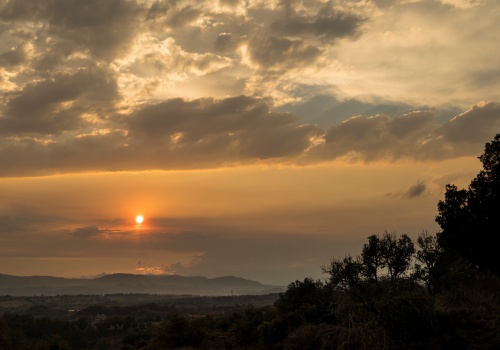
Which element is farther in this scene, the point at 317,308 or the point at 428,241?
the point at 428,241

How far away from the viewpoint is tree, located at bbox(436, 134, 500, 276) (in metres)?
27.8

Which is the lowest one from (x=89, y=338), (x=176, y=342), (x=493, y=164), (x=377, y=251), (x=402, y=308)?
(x=89, y=338)

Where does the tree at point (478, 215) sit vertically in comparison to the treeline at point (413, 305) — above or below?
above

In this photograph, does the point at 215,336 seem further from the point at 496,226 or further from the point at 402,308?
the point at 496,226

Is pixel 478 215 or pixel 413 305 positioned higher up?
pixel 478 215

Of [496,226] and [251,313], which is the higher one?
[496,226]

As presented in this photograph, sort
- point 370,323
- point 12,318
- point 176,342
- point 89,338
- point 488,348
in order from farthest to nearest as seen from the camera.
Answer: point 12,318
point 89,338
point 176,342
point 370,323
point 488,348

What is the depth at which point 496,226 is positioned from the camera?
27.5 m

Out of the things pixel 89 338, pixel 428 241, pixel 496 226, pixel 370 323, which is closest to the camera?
pixel 370 323

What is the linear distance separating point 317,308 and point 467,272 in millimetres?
13958

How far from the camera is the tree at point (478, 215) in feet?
91.2

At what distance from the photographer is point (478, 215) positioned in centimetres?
2862

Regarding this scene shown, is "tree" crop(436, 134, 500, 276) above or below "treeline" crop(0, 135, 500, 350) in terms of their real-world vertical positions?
above

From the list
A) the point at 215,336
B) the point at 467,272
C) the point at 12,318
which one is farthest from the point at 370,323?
the point at 12,318
